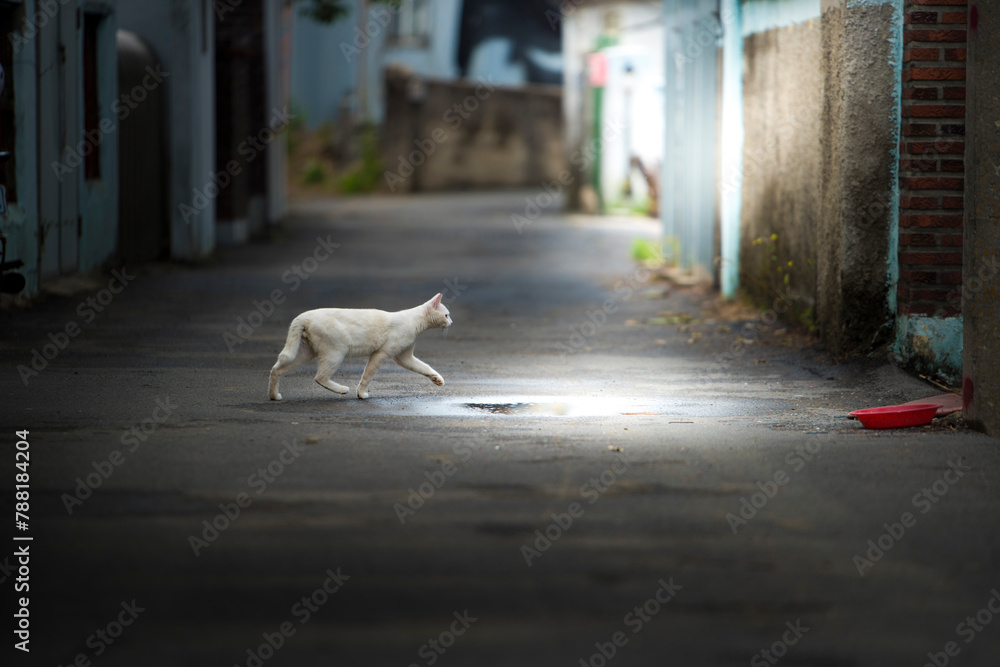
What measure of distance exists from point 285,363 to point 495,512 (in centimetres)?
262

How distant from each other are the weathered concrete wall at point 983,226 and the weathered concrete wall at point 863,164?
5.68 ft

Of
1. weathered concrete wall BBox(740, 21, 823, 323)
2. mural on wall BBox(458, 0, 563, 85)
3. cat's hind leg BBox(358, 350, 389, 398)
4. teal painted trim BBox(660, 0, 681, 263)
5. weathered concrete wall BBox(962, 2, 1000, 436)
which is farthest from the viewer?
mural on wall BBox(458, 0, 563, 85)

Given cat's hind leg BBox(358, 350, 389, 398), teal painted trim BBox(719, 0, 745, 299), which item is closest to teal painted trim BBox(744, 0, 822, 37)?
teal painted trim BBox(719, 0, 745, 299)

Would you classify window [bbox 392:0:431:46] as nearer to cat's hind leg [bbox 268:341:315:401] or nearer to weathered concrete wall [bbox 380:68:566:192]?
weathered concrete wall [bbox 380:68:566:192]

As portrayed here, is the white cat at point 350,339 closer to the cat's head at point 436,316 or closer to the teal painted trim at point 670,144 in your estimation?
the cat's head at point 436,316

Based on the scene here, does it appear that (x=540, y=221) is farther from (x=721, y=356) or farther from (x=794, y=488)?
(x=794, y=488)

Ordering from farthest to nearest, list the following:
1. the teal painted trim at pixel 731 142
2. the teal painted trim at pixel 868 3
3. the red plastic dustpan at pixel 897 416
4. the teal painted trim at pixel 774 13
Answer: the teal painted trim at pixel 731 142, the teal painted trim at pixel 774 13, the teal painted trim at pixel 868 3, the red plastic dustpan at pixel 897 416

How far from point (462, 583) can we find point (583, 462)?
5.70 feet

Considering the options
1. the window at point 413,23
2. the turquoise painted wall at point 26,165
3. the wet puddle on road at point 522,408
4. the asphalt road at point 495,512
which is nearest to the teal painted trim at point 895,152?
the asphalt road at point 495,512

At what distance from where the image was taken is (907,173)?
28.2 ft

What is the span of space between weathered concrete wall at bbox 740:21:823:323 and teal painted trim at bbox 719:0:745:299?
0.67 feet

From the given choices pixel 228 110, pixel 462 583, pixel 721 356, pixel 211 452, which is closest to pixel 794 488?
pixel 462 583

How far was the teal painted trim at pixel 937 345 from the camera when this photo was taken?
8.45 metres

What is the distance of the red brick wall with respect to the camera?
8.46 metres
